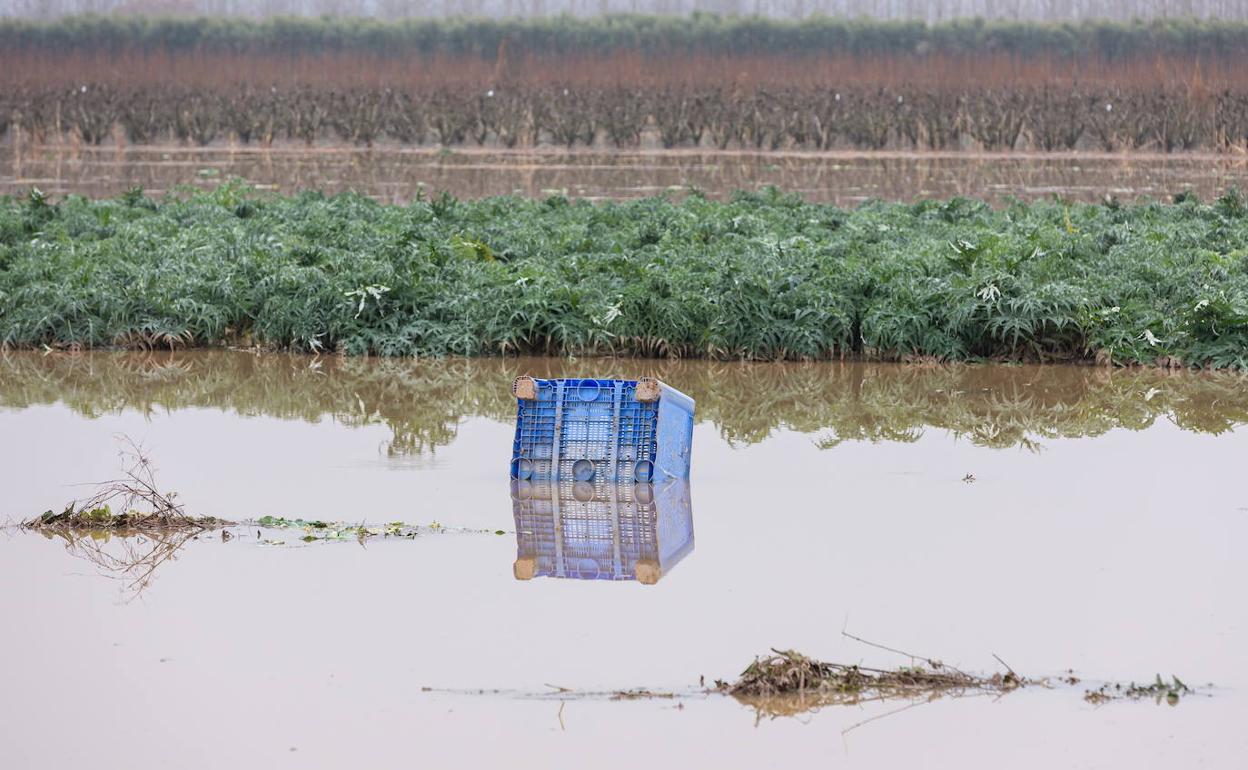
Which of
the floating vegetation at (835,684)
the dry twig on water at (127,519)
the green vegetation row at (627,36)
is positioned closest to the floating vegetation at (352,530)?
the dry twig on water at (127,519)

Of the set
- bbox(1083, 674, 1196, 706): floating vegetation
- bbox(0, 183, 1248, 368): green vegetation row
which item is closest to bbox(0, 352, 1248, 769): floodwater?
bbox(1083, 674, 1196, 706): floating vegetation

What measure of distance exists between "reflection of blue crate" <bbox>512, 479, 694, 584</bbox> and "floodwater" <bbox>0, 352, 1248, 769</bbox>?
0.29 feet

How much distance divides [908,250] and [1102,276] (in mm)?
1598

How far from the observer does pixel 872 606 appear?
689 centimetres

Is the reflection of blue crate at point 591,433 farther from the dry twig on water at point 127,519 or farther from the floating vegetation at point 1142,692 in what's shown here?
the floating vegetation at point 1142,692

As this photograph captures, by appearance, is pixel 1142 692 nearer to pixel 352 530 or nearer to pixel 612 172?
pixel 352 530

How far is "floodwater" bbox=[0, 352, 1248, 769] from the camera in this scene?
5617 millimetres

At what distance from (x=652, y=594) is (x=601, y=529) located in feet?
3.16

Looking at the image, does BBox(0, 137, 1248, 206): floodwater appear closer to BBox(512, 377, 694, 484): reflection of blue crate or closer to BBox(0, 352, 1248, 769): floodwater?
BBox(0, 352, 1248, 769): floodwater

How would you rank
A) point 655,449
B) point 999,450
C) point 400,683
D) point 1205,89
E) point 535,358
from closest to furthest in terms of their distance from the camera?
point 400,683 < point 655,449 < point 999,450 < point 535,358 < point 1205,89

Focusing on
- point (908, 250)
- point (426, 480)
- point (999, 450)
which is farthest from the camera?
point (908, 250)

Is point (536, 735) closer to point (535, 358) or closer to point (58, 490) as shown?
point (58, 490)

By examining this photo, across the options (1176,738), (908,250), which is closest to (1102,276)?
(908,250)

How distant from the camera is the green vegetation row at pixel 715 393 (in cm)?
1083
